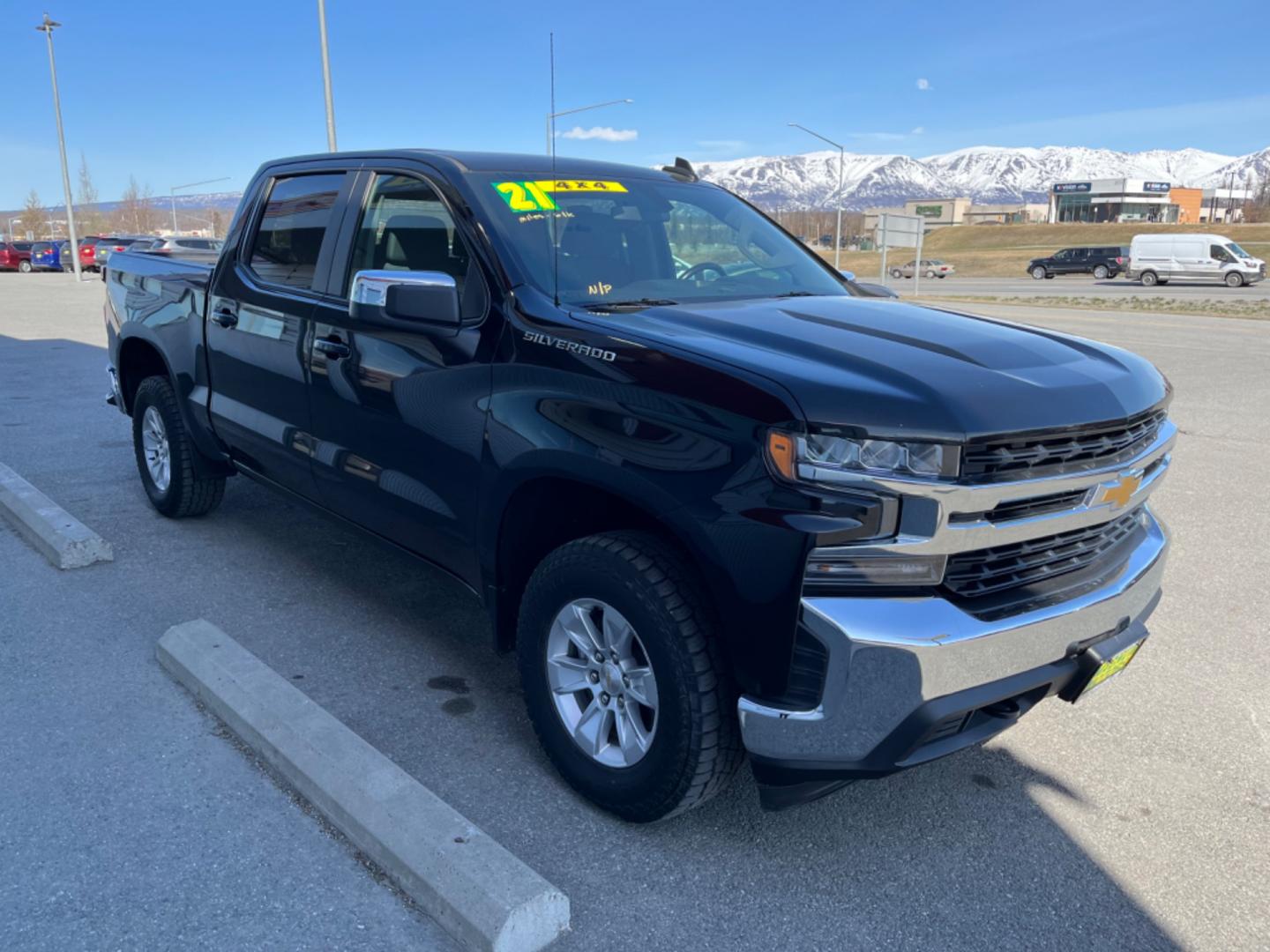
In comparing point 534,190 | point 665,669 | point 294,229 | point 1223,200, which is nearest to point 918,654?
point 665,669

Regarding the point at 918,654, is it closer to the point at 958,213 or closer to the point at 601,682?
the point at 601,682

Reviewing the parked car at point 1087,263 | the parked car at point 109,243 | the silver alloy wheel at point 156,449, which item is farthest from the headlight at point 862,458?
the parked car at point 1087,263

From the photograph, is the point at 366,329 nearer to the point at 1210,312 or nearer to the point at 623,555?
the point at 623,555

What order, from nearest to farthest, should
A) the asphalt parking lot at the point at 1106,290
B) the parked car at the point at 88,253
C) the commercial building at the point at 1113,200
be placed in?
the asphalt parking lot at the point at 1106,290, the parked car at the point at 88,253, the commercial building at the point at 1113,200

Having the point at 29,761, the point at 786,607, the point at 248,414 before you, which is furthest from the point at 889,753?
the point at 248,414

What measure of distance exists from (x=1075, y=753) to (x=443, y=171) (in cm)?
295

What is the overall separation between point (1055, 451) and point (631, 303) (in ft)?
4.60

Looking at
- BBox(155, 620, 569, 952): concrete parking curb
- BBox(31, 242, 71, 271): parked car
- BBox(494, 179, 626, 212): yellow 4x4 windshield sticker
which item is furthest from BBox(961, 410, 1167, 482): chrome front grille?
BBox(31, 242, 71, 271): parked car

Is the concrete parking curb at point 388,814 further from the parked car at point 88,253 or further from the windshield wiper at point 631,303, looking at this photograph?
the parked car at point 88,253

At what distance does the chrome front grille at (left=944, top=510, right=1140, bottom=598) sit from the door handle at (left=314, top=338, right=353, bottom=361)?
92.9 inches

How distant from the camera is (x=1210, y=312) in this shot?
23.5m

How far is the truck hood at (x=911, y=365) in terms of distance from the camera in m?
2.34

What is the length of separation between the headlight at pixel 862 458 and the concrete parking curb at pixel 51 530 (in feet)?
13.0

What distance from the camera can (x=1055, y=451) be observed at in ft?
8.20
